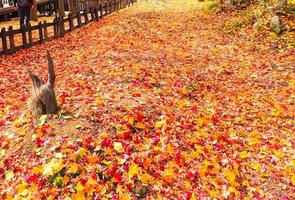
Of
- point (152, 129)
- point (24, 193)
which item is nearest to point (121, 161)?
point (152, 129)

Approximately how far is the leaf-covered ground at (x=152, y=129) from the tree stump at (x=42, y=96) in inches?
7.3

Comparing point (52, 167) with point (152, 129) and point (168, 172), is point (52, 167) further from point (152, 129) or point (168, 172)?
point (152, 129)

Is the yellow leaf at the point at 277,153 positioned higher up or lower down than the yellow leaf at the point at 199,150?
lower down

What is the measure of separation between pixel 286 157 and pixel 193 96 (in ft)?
9.40

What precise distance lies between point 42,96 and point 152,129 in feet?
6.87

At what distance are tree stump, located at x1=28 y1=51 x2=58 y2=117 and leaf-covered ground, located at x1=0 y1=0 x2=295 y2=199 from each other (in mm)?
186

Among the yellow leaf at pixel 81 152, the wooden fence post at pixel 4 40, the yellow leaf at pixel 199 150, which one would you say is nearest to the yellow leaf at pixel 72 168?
the yellow leaf at pixel 81 152

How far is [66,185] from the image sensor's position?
15.5ft

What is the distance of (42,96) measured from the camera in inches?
233

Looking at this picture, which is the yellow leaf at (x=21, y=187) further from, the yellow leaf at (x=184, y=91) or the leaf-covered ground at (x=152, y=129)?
the yellow leaf at (x=184, y=91)

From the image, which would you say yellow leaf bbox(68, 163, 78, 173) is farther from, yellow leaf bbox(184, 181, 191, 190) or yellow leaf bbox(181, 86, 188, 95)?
yellow leaf bbox(181, 86, 188, 95)

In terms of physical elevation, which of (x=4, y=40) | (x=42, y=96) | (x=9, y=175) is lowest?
(x=9, y=175)

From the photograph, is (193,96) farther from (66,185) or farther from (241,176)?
(66,185)

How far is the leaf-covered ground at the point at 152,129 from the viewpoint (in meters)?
4.93
